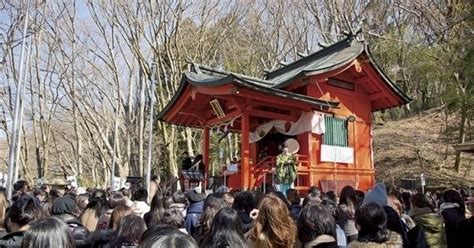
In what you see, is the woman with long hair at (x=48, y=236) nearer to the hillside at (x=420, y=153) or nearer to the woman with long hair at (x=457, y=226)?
the woman with long hair at (x=457, y=226)

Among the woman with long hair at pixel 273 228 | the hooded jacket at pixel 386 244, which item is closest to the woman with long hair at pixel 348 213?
the hooded jacket at pixel 386 244

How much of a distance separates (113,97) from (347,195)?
18509 mm

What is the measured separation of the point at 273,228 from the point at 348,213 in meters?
1.59

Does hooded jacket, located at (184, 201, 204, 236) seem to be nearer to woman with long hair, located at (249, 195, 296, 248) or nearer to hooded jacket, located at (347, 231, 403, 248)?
woman with long hair, located at (249, 195, 296, 248)

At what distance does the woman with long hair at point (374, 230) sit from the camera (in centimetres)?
353

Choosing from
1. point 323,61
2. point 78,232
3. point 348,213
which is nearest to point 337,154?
point 323,61

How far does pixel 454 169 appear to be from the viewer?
21312 mm

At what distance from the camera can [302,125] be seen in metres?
13.7

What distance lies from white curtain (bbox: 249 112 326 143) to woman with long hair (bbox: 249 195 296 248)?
400 inches

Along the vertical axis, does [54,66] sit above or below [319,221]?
above

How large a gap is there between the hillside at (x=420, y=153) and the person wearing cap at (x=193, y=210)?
15561 millimetres

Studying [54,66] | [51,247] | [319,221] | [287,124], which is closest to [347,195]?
[319,221]

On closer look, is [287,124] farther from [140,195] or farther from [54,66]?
[54,66]

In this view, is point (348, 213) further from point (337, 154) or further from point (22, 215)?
point (337, 154)
